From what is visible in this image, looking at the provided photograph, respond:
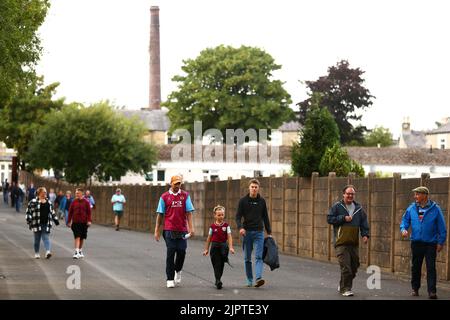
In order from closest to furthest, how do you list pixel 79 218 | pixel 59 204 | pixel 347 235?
pixel 347 235, pixel 79 218, pixel 59 204

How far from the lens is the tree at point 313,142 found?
3466 cm

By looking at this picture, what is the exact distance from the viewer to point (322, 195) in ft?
98.5

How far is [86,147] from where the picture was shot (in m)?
89.1

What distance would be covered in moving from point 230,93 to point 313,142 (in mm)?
69416

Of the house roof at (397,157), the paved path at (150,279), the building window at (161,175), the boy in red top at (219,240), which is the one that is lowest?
the paved path at (150,279)

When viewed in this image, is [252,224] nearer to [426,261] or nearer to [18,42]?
[426,261]

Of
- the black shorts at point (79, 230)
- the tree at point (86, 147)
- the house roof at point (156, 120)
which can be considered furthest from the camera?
the house roof at point (156, 120)

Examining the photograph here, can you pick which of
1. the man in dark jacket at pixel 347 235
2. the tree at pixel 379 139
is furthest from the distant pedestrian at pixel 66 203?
the tree at pixel 379 139

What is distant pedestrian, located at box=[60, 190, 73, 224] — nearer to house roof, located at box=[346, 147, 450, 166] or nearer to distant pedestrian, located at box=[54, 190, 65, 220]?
distant pedestrian, located at box=[54, 190, 65, 220]

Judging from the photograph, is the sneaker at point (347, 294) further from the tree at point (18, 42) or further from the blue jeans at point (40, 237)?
the tree at point (18, 42)

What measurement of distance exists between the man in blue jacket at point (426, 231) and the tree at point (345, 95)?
9182cm

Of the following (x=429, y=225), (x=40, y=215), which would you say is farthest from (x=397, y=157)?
(x=429, y=225)

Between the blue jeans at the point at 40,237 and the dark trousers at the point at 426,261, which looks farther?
the blue jeans at the point at 40,237
